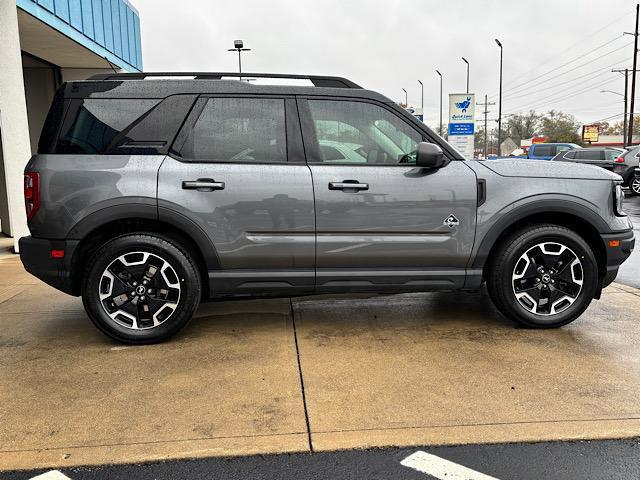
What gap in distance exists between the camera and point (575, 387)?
3297 millimetres

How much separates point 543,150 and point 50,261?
26.3 m

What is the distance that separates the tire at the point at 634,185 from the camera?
18000 mm

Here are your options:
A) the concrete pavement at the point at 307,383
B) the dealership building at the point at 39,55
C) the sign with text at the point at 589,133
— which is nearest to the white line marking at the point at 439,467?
the concrete pavement at the point at 307,383

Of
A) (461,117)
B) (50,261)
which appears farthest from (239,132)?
(461,117)

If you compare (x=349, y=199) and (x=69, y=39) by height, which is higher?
(x=69, y=39)

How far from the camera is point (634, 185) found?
59.5 feet

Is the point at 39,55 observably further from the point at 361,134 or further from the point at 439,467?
the point at 439,467

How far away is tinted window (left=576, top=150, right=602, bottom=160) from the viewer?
2070cm

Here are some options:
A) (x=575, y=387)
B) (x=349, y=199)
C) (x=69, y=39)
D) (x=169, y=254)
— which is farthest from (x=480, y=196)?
A: (x=69, y=39)

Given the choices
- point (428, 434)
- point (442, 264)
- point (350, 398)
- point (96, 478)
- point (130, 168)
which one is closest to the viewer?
point (96, 478)

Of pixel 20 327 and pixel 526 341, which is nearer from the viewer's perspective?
pixel 526 341

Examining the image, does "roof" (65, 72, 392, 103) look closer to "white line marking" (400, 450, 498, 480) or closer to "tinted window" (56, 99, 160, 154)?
"tinted window" (56, 99, 160, 154)

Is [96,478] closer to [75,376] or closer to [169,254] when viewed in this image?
[75,376]

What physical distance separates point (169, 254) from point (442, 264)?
207 centimetres
